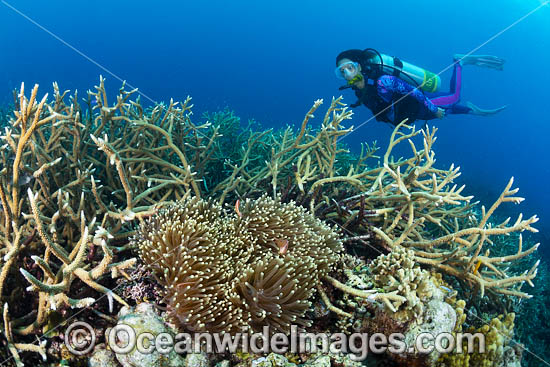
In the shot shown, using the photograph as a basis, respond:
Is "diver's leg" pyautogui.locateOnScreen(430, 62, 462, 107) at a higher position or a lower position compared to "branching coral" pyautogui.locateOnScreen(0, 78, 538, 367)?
higher

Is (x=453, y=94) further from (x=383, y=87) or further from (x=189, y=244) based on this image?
(x=189, y=244)

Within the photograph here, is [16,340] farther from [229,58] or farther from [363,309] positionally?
[229,58]

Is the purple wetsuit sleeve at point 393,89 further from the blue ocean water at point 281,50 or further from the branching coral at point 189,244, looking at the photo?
the blue ocean water at point 281,50

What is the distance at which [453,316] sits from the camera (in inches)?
108

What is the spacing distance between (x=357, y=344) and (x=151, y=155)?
332 cm

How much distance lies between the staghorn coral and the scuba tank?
4.99 m

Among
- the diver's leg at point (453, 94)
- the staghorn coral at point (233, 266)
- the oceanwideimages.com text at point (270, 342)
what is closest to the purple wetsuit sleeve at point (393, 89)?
the diver's leg at point (453, 94)

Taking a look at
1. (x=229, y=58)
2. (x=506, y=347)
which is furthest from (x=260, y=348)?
(x=229, y=58)

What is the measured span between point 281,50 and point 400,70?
71679 mm

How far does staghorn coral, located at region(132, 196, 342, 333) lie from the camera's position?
222cm

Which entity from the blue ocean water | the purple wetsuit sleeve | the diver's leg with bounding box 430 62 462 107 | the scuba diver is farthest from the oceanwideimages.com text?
the blue ocean water

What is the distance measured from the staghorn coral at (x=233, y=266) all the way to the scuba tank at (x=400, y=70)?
4990 millimetres

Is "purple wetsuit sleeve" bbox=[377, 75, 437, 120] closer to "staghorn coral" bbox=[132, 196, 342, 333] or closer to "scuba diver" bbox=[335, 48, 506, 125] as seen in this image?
"scuba diver" bbox=[335, 48, 506, 125]

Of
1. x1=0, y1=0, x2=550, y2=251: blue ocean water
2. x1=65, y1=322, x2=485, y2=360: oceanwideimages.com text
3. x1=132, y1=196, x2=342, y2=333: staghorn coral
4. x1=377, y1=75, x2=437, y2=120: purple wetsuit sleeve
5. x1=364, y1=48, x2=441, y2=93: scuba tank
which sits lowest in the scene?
x1=65, y1=322, x2=485, y2=360: oceanwideimages.com text
